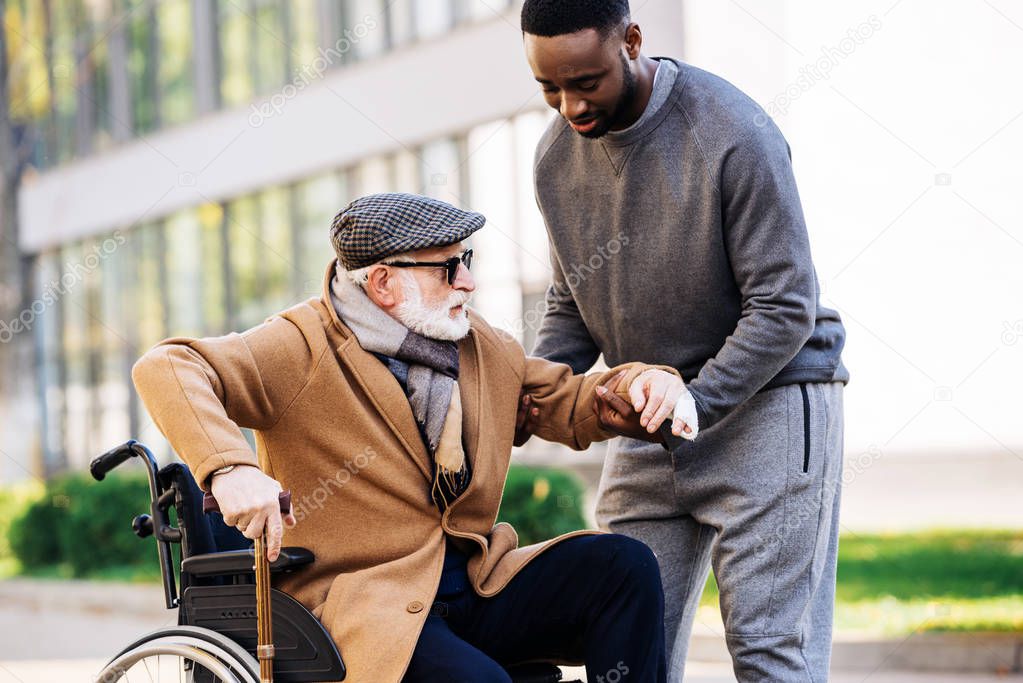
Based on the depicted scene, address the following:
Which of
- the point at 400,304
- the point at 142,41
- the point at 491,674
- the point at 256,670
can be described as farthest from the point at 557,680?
the point at 142,41

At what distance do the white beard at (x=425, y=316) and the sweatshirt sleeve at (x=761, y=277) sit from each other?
602 millimetres

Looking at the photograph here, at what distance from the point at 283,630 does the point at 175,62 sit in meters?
16.9

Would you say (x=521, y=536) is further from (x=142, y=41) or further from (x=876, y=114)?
(x=142, y=41)

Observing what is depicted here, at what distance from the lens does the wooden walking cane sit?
9.37 ft

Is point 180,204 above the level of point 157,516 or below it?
below

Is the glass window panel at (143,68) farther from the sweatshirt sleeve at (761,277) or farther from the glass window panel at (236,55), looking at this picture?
the sweatshirt sleeve at (761,277)

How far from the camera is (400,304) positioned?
3.31 m

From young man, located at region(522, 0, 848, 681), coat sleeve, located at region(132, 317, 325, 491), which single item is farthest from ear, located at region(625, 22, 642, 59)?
coat sleeve, located at region(132, 317, 325, 491)

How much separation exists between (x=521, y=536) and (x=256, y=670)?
5554 millimetres

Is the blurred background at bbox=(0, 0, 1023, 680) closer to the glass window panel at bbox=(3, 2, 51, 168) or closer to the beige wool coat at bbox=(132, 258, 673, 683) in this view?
the glass window panel at bbox=(3, 2, 51, 168)

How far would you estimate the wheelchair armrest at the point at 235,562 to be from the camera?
3020 mm

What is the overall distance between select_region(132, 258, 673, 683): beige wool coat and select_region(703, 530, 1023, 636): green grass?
12.5ft

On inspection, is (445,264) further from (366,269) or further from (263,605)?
(263,605)
